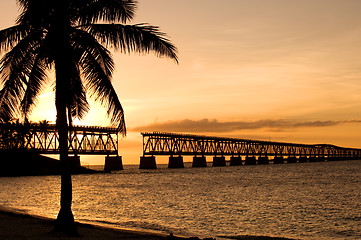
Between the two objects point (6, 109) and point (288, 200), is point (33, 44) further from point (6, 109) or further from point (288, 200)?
point (288, 200)

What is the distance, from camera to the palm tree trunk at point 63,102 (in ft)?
55.3

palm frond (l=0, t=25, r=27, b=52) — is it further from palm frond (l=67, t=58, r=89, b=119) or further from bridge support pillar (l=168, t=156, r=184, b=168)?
bridge support pillar (l=168, t=156, r=184, b=168)

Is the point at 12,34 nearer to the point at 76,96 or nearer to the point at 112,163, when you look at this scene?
the point at 76,96

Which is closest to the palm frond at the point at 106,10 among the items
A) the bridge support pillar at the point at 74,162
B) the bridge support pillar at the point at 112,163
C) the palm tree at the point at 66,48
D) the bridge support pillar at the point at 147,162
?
the palm tree at the point at 66,48

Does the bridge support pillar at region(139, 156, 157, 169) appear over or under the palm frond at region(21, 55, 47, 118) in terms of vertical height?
under

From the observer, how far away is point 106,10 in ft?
56.7

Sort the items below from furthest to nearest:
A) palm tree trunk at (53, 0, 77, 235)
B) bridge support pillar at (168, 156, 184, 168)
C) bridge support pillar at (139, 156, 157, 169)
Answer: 1. bridge support pillar at (168, 156, 184, 168)
2. bridge support pillar at (139, 156, 157, 169)
3. palm tree trunk at (53, 0, 77, 235)

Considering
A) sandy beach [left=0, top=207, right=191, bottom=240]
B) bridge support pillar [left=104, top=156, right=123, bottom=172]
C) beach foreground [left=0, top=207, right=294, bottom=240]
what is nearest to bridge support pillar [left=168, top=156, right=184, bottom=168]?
bridge support pillar [left=104, top=156, right=123, bottom=172]

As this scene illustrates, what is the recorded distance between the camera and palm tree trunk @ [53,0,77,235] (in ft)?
55.3

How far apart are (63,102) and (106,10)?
409 cm

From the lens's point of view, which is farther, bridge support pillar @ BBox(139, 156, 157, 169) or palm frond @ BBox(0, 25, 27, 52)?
bridge support pillar @ BBox(139, 156, 157, 169)

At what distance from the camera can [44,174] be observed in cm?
12019

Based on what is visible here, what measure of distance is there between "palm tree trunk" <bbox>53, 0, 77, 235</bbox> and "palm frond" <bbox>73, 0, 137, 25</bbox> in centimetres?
82

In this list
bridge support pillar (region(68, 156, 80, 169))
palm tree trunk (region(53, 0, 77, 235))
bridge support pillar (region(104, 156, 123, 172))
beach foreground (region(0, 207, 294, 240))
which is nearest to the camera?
beach foreground (region(0, 207, 294, 240))
